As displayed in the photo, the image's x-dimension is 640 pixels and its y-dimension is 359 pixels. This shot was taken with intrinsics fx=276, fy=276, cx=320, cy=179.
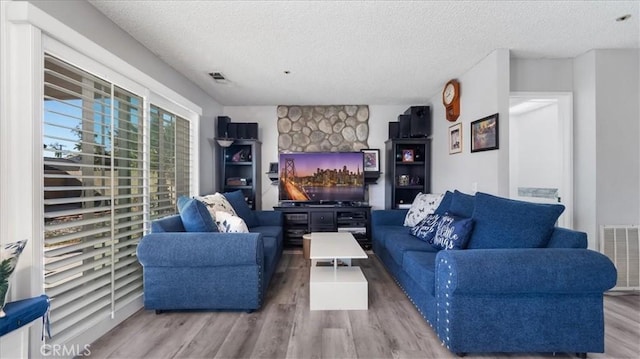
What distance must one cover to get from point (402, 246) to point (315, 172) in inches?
83.1

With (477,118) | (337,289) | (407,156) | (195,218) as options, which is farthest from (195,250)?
(407,156)

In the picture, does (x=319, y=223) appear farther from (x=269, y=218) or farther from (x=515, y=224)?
(x=515, y=224)

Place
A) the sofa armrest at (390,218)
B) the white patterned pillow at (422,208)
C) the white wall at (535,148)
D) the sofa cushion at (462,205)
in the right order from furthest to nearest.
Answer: the white wall at (535,148), the sofa armrest at (390,218), the white patterned pillow at (422,208), the sofa cushion at (462,205)

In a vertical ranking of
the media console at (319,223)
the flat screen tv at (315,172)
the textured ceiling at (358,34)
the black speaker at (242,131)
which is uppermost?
the textured ceiling at (358,34)

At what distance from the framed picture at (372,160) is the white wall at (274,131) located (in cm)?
11

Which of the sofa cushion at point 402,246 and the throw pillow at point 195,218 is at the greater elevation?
the throw pillow at point 195,218

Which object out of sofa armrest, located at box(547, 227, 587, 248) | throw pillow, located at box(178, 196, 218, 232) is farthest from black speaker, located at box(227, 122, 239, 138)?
sofa armrest, located at box(547, 227, 587, 248)

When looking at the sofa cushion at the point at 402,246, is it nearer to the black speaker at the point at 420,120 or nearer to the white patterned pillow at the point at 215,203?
the white patterned pillow at the point at 215,203

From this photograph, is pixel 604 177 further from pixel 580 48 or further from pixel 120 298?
pixel 120 298

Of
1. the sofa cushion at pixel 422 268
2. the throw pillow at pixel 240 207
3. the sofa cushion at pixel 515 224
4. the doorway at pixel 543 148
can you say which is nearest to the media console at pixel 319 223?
the throw pillow at pixel 240 207

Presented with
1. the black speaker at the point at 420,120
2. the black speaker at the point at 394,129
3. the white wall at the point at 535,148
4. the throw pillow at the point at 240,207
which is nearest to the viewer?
the throw pillow at the point at 240,207

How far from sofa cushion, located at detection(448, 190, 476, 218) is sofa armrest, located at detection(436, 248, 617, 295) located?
1.00 metres

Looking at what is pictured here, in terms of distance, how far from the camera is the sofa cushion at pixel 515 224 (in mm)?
1796

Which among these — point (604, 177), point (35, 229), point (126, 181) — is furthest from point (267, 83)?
point (604, 177)
